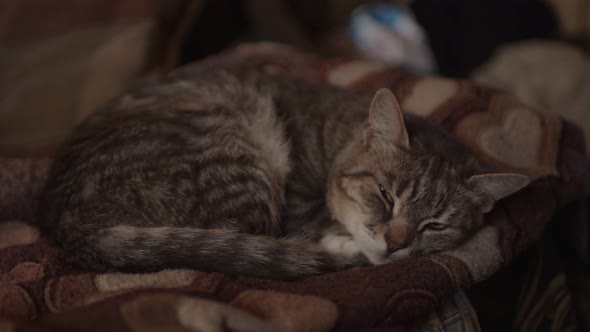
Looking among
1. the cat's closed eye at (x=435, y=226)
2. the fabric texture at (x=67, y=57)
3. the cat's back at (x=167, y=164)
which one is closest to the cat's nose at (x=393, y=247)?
the cat's closed eye at (x=435, y=226)

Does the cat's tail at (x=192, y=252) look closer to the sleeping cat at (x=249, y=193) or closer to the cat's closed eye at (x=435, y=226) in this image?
the sleeping cat at (x=249, y=193)

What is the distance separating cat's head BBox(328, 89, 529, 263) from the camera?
1.74 metres

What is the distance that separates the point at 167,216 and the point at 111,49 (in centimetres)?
142

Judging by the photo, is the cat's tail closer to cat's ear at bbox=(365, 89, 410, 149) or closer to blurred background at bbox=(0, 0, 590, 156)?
cat's ear at bbox=(365, 89, 410, 149)

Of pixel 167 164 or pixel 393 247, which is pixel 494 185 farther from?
pixel 167 164

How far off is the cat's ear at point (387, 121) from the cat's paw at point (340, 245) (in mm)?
373

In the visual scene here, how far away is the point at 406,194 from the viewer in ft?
5.74

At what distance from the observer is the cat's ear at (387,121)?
1758 millimetres

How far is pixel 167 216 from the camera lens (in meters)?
1.74

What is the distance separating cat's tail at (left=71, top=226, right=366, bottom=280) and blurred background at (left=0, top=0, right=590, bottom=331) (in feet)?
2.67

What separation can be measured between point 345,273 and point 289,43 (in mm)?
2017

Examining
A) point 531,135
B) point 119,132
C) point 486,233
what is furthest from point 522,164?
point 119,132

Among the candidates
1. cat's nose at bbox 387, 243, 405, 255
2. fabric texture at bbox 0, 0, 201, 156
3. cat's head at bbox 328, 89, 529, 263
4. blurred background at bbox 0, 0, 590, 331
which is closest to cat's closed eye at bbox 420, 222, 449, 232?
cat's head at bbox 328, 89, 529, 263

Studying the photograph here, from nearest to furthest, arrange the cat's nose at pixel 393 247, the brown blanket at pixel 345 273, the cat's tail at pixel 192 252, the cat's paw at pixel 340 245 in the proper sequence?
the brown blanket at pixel 345 273 → the cat's tail at pixel 192 252 → the cat's nose at pixel 393 247 → the cat's paw at pixel 340 245
